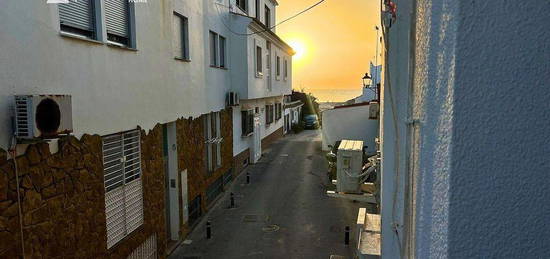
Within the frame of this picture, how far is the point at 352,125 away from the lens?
82.4 ft

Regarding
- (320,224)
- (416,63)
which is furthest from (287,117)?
(416,63)

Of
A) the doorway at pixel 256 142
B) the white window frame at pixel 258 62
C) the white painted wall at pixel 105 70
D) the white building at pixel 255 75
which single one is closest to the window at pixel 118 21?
the white painted wall at pixel 105 70

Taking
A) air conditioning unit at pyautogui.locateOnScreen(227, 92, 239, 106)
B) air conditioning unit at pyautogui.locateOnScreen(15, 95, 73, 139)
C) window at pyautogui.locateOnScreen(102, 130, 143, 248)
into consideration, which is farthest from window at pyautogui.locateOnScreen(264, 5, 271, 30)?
air conditioning unit at pyautogui.locateOnScreen(15, 95, 73, 139)

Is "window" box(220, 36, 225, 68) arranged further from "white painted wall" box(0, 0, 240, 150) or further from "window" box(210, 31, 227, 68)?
"white painted wall" box(0, 0, 240, 150)

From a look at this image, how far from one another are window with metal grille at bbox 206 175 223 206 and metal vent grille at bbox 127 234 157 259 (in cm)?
507

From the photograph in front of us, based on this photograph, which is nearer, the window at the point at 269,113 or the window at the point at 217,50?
the window at the point at 217,50

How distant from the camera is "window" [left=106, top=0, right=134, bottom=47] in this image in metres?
7.85

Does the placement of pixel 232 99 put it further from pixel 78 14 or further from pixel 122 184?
pixel 78 14

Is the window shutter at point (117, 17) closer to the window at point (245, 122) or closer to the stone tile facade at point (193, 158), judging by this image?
the stone tile facade at point (193, 158)

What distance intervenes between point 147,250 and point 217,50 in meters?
9.28

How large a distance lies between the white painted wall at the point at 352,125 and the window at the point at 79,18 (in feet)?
61.5

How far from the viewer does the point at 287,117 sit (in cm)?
4009

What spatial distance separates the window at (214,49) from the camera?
15977 mm

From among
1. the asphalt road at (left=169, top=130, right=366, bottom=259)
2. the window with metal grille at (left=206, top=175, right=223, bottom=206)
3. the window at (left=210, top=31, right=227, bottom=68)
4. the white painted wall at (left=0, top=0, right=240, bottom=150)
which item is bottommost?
the asphalt road at (left=169, top=130, right=366, bottom=259)
